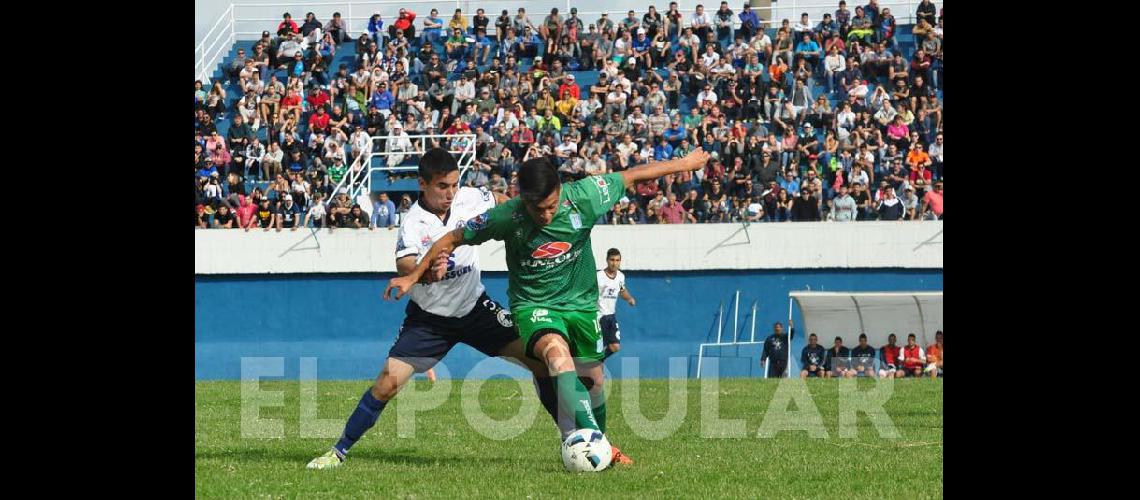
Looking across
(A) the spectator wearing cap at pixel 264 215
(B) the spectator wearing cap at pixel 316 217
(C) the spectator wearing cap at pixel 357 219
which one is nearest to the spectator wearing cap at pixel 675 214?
(C) the spectator wearing cap at pixel 357 219

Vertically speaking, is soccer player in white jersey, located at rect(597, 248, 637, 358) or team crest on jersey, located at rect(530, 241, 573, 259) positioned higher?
team crest on jersey, located at rect(530, 241, 573, 259)

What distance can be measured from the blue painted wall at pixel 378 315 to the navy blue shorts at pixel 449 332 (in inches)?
691

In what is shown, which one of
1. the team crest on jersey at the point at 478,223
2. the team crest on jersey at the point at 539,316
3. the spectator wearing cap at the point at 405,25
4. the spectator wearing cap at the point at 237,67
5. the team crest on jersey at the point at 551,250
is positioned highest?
the spectator wearing cap at the point at 405,25

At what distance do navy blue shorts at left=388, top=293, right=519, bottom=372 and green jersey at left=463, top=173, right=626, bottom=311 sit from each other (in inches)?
22.1

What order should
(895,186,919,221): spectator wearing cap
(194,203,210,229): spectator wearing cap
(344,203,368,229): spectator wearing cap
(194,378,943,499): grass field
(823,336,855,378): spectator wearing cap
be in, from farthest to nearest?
(194,203,210,229): spectator wearing cap → (344,203,368,229): spectator wearing cap → (895,186,919,221): spectator wearing cap → (823,336,855,378): spectator wearing cap → (194,378,943,499): grass field

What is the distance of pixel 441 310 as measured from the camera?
35.8ft

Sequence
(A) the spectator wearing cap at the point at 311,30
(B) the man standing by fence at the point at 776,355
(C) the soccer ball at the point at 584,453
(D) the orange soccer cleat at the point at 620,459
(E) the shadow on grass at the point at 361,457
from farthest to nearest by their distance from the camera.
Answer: (A) the spectator wearing cap at the point at 311,30
(B) the man standing by fence at the point at 776,355
(E) the shadow on grass at the point at 361,457
(D) the orange soccer cleat at the point at 620,459
(C) the soccer ball at the point at 584,453

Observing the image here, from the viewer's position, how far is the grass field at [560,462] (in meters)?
8.95

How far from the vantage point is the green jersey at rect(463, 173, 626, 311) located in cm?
1007

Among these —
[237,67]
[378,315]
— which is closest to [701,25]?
[378,315]

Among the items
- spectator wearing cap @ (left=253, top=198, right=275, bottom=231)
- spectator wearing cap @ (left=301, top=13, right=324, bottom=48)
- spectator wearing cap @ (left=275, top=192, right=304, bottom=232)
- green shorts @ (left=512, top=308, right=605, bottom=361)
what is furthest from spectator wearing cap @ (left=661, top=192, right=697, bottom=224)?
green shorts @ (left=512, top=308, right=605, bottom=361)

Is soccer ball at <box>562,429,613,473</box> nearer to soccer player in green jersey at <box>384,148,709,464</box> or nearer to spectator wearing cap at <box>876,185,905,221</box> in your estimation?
soccer player in green jersey at <box>384,148,709,464</box>

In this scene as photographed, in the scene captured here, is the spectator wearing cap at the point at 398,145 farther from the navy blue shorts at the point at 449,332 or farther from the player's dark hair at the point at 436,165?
the player's dark hair at the point at 436,165

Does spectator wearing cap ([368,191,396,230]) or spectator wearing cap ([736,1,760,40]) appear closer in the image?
spectator wearing cap ([368,191,396,230])
